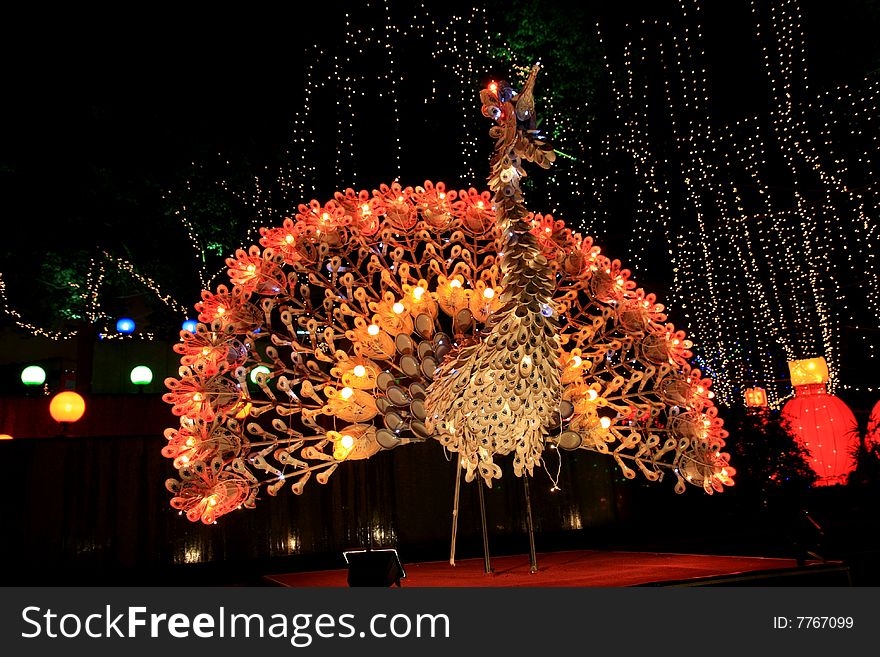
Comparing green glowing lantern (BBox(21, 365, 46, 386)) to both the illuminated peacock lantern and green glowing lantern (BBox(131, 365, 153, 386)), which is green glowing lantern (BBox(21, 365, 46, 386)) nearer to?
green glowing lantern (BBox(131, 365, 153, 386))

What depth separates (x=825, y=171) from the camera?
9422 millimetres

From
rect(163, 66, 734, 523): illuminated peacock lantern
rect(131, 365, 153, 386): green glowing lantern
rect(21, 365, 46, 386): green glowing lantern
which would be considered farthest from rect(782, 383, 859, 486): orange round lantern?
rect(21, 365, 46, 386): green glowing lantern

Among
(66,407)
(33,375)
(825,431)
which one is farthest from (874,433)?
(33,375)

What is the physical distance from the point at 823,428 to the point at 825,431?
33mm

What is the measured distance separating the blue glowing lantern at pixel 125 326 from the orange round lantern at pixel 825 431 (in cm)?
884

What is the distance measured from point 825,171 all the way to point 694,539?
5161 mm

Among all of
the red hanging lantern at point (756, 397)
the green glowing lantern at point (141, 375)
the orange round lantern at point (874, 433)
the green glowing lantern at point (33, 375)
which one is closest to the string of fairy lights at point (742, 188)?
the red hanging lantern at point (756, 397)

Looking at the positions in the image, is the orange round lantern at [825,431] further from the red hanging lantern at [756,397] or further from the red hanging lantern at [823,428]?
the red hanging lantern at [756,397]

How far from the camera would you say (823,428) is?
7164 millimetres

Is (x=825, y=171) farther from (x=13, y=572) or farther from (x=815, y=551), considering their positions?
(x=13, y=572)

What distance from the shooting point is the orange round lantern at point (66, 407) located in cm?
747

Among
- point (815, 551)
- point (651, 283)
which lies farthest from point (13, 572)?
point (651, 283)

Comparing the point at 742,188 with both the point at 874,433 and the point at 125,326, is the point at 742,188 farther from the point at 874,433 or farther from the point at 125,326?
the point at 125,326

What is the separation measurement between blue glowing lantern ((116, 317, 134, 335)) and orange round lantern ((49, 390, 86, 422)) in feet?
11.7
